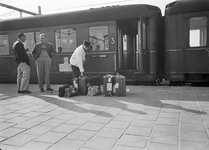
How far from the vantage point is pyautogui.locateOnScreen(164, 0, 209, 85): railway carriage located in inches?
292

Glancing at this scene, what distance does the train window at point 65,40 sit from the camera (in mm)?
9086

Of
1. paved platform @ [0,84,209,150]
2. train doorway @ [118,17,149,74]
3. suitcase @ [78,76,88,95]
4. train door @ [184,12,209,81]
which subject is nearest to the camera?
paved platform @ [0,84,209,150]

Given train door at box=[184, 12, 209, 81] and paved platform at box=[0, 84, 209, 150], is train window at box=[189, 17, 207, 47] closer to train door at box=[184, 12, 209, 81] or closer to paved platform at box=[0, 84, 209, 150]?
train door at box=[184, 12, 209, 81]

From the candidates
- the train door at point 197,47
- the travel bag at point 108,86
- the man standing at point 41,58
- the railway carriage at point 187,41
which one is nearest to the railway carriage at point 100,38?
the railway carriage at point 187,41

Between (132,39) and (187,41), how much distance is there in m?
3.02

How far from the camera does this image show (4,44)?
1050 centimetres

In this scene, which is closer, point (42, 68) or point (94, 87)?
point (94, 87)

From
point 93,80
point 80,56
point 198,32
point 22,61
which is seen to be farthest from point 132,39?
point 22,61

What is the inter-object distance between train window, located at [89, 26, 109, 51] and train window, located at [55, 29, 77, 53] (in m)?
0.86

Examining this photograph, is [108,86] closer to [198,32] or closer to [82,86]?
[82,86]

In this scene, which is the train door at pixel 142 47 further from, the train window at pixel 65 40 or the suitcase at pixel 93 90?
the train window at pixel 65 40

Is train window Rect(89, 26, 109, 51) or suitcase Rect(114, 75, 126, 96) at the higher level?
train window Rect(89, 26, 109, 51)

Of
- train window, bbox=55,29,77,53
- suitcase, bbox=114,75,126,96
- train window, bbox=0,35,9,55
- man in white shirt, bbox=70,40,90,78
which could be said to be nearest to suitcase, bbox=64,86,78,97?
man in white shirt, bbox=70,40,90,78

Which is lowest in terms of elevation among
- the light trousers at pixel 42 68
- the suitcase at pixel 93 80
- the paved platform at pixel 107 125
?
the paved platform at pixel 107 125
